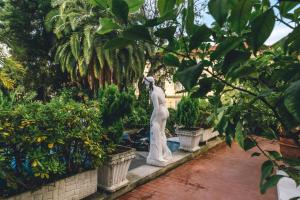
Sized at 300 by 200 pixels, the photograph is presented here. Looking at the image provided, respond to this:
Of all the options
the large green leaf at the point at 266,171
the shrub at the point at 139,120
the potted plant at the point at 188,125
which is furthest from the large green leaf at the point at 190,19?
the shrub at the point at 139,120

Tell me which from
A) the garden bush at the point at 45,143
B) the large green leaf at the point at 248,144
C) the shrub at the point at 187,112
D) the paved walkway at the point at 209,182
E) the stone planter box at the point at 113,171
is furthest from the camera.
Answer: the shrub at the point at 187,112

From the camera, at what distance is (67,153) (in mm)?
4020

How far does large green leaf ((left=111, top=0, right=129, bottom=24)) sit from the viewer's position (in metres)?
0.52

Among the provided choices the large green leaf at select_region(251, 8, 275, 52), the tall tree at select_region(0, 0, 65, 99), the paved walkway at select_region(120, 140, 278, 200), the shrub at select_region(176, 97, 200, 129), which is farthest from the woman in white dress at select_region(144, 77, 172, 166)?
the tall tree at select_region(0, 0, 65, 99)

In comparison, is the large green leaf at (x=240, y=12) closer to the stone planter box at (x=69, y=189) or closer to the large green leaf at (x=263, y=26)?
the large green leaf at (x=263, y=26)

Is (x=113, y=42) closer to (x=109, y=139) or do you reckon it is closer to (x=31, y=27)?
(x=109, y=139)

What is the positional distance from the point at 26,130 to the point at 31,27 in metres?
11.3

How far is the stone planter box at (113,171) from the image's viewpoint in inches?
174

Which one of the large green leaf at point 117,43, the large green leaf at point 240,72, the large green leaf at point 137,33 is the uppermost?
the large green leaf at point 137,33

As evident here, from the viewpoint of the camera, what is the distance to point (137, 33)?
0.53m

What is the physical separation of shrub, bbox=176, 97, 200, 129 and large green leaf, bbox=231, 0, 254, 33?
275 inches

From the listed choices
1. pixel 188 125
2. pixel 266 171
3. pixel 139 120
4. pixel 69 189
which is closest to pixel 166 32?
pixel 266 171

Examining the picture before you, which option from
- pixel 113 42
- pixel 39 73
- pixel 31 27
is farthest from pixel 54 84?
pixel 113 42

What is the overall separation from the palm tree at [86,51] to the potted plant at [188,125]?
412cm
